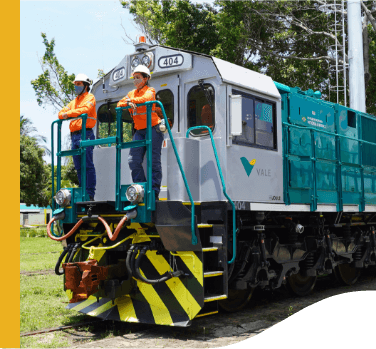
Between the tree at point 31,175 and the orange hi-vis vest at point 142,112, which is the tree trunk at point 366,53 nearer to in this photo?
the orange hi-vis vest at point 142,112

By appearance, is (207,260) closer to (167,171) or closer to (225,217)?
(225,217)

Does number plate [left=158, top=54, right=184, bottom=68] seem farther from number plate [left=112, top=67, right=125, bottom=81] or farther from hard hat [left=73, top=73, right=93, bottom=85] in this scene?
hard hat [left=73, top=73, right=93, bottom=85]

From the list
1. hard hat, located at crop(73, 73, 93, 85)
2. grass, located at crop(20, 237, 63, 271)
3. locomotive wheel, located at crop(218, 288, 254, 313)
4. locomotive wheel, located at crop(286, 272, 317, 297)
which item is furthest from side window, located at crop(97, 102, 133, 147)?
grass, located at crop(20, 237, 63, 271)

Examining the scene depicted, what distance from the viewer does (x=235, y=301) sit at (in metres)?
6.84

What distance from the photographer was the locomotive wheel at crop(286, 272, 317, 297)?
25.9ft

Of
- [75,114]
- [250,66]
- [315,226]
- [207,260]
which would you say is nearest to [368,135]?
[315,226]

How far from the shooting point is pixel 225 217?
571cm

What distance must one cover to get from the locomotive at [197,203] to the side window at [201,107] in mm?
16

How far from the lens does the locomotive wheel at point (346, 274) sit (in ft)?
30.5

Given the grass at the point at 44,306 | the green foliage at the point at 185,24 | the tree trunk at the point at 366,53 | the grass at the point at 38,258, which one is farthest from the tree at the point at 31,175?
the tree trunk at the point at 366,53

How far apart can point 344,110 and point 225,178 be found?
4338 mm

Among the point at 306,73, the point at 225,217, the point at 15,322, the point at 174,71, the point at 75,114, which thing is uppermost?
the point at 306,73

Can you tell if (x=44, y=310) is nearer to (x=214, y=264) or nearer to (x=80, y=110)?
(x=214, y=264)

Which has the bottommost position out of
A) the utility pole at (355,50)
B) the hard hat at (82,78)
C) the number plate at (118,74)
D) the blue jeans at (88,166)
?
the blue jeans at (88,166)
